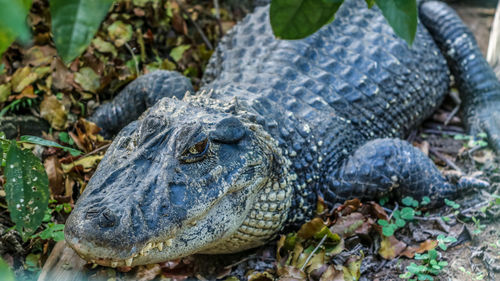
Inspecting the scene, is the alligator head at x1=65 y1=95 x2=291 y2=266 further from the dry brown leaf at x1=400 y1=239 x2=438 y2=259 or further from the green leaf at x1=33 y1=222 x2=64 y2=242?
the dry brown leaf at x1=400 y1=239 x2=438 y2=259

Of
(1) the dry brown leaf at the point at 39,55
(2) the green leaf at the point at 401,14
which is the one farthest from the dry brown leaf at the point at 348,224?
(1) the dry brown leaf at the point at 39,55

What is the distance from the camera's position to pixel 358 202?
11.1 feet

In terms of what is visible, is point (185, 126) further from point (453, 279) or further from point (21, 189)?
point (453, 279)

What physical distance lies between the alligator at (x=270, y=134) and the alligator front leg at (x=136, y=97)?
0.01 m

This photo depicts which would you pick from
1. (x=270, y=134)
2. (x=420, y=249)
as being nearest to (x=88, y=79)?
(x=270, y=134)

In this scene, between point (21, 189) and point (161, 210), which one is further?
point (161, 210)

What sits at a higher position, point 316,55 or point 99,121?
point 316,55

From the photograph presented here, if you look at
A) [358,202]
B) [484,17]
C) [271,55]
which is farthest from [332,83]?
[484,17]

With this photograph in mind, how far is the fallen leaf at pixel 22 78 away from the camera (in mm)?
3994

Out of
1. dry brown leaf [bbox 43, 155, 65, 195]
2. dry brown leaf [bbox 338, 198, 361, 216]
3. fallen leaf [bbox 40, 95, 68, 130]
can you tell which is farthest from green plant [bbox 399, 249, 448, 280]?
fallen leaf [bbox 40, 95, 68, 130]

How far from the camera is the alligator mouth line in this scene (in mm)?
2178

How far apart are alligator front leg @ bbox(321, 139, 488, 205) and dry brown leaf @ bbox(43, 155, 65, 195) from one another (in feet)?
5.91

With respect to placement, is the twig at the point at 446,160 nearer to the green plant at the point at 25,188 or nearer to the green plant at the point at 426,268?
the green plant at the point at 426,268

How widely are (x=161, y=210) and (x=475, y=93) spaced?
3501mm
